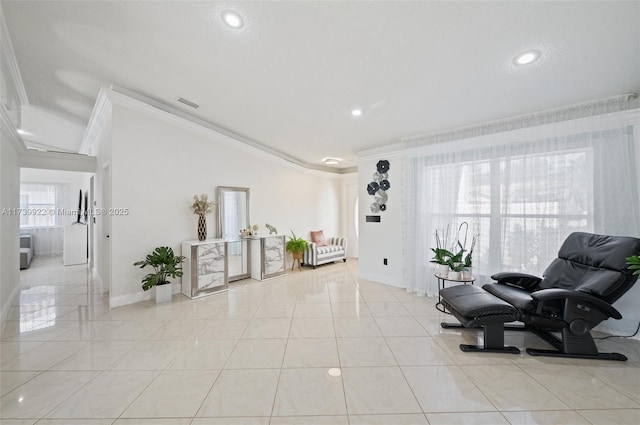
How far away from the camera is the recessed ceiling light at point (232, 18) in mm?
1854

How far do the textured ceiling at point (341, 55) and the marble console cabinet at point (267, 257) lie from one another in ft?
7.87

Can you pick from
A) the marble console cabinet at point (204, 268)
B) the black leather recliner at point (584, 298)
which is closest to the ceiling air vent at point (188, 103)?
the marble console cabinet at point (204, 268)

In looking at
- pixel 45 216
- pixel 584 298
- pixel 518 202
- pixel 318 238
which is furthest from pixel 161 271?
pixel 45 216

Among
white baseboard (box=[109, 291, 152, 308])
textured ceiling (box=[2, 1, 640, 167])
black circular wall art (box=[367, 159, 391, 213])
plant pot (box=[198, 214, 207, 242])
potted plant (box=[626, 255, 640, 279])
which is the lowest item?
white baseboard (box=[109, 291, 152, 308])

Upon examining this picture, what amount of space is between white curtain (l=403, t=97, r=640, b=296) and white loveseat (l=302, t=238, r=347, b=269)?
86.9 inches

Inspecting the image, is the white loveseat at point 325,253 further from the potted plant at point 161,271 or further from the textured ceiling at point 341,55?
the textured ceiling at point 341,55

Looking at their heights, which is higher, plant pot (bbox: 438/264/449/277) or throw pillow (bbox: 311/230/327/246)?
throw pillow (bbox: 311/230/327/246)

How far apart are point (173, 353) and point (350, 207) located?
5.62 m

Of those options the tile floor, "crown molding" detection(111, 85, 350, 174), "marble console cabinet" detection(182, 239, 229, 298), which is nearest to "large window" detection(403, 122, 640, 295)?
the tile floor

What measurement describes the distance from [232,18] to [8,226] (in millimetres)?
4025

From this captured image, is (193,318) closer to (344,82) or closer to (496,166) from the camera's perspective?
(344,82)

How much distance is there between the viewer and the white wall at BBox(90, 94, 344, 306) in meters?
3.40

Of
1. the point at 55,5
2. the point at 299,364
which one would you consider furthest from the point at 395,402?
the point at 55,5

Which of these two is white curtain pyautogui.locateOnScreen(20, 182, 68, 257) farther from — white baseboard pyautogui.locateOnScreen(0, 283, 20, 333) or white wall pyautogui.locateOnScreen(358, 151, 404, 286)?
white wall pyautogui.locateOnScreen(358, 151, 404, 286)
